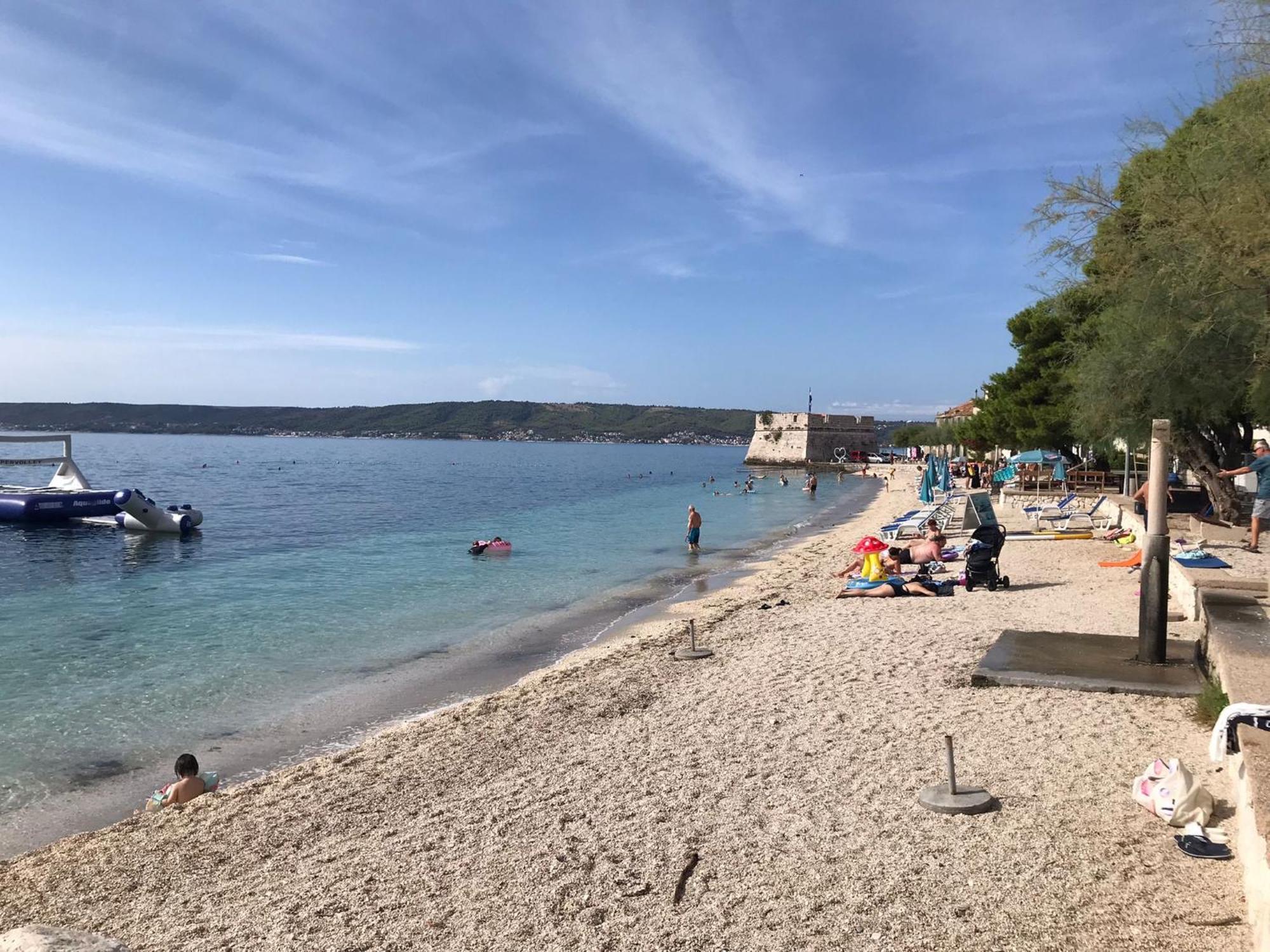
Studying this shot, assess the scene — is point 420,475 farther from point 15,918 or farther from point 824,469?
point 15,918

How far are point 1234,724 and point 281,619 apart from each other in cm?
1416

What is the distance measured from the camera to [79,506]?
104 feet

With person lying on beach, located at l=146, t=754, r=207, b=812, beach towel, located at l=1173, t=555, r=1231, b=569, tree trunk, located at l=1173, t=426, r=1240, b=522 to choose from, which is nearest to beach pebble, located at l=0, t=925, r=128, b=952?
person lying on beach, located at l=146, t=754, r=207, b=812

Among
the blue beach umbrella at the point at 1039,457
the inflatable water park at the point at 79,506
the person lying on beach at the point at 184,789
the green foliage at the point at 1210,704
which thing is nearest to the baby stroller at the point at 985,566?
the green foliage at the point at 1210,704

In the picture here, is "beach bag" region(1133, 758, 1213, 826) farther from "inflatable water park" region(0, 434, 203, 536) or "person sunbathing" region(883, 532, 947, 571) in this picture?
"inflatable water park" region(0, 434, 203, 536)

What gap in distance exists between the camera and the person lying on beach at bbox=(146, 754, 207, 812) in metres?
6.61

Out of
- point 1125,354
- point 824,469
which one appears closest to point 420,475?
point 824,469

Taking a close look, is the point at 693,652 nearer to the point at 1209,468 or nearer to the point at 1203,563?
the point at 1203,563

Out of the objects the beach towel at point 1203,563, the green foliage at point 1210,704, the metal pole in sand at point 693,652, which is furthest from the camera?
the metal pole in sand at point 693,652

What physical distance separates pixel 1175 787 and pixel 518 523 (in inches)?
1191

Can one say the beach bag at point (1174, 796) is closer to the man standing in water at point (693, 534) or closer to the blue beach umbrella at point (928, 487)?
the man standing in water at point (693, 534)

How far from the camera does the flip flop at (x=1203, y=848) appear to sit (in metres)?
3.86

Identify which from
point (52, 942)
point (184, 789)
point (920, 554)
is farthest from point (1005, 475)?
point (52, 942)

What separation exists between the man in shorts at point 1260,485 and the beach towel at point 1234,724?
8239 mm
